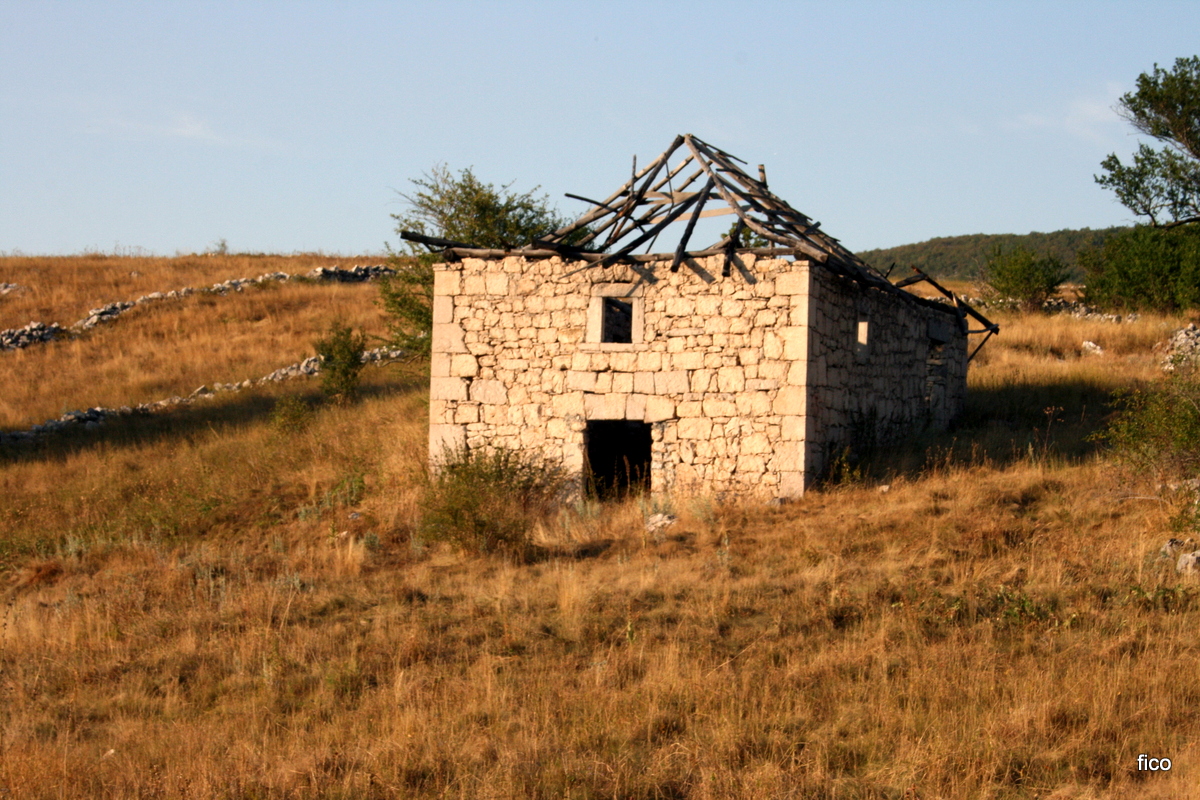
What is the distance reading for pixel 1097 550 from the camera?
873 cm

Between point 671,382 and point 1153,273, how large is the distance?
20873mm

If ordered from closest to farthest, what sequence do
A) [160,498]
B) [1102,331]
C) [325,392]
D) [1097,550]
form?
[1097,550] → [160,498] → [325,392] → [1102,331]

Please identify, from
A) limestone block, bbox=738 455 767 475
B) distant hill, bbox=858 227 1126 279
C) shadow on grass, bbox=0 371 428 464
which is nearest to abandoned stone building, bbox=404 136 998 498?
limestone block, bbox=738 455 767 475

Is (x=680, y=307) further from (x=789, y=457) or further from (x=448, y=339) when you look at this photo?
(x=448, y=339)

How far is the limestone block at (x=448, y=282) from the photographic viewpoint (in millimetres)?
12188

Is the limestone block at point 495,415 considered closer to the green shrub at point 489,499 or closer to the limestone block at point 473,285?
the green shrub at point 489,499

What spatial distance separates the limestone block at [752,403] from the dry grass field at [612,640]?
3.39 feet

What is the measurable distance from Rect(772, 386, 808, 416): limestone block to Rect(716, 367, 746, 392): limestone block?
0.41 m

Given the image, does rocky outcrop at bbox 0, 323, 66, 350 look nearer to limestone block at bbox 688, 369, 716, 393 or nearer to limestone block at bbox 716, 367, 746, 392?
limestone block at bbox 688, 369, 716, 393

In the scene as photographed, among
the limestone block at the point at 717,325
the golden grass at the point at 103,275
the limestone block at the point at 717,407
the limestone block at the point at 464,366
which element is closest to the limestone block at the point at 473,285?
the limestone block at the point at 464,366

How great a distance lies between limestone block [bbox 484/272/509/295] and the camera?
12.0 m

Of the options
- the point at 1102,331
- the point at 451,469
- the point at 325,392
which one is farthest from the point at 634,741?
the point at 1102,331

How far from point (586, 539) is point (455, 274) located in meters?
3.84

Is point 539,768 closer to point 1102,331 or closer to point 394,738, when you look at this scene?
point 394,738
